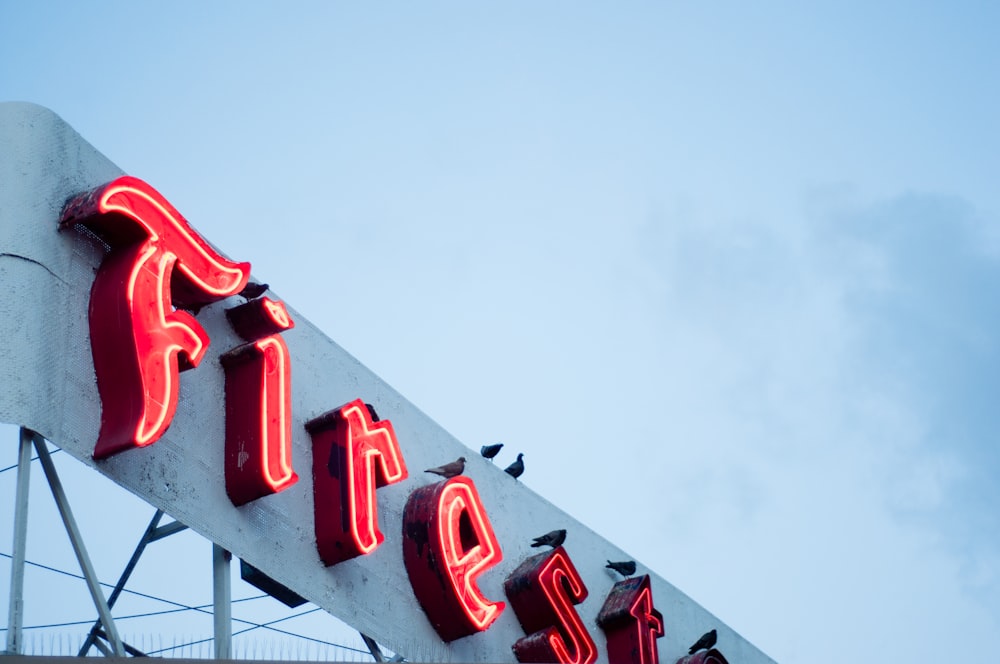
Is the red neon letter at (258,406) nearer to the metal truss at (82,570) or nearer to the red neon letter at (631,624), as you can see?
the metal truss at (82,570)

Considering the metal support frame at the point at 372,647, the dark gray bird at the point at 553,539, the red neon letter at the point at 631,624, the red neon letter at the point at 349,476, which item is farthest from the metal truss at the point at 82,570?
the red neon letter at the point at 631,624

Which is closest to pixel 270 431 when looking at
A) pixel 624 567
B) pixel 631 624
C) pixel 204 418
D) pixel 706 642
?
pixel 204 418

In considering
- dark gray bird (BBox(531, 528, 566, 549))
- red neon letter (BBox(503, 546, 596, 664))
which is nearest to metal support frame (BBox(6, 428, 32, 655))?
red neon letter (BBox(503, 546, 596, 664))

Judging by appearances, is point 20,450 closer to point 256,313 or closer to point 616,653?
point 256,313

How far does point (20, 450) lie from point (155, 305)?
6.62ft

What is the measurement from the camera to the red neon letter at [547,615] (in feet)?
59.8

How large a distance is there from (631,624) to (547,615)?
7.77 ft

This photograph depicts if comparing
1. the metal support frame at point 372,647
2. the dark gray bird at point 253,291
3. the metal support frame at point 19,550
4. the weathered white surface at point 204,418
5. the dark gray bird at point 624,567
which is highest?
the dark gray bird at point 624,567

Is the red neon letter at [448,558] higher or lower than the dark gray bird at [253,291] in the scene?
lower

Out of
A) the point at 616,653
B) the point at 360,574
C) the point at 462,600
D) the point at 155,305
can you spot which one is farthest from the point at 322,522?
the point at 616,653

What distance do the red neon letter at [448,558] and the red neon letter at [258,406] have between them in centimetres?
275

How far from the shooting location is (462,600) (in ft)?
55.3

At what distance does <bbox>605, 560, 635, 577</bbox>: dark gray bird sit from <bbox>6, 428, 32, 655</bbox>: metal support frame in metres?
11.5

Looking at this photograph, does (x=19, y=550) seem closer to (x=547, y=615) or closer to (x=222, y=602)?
(x=222, y=602)
